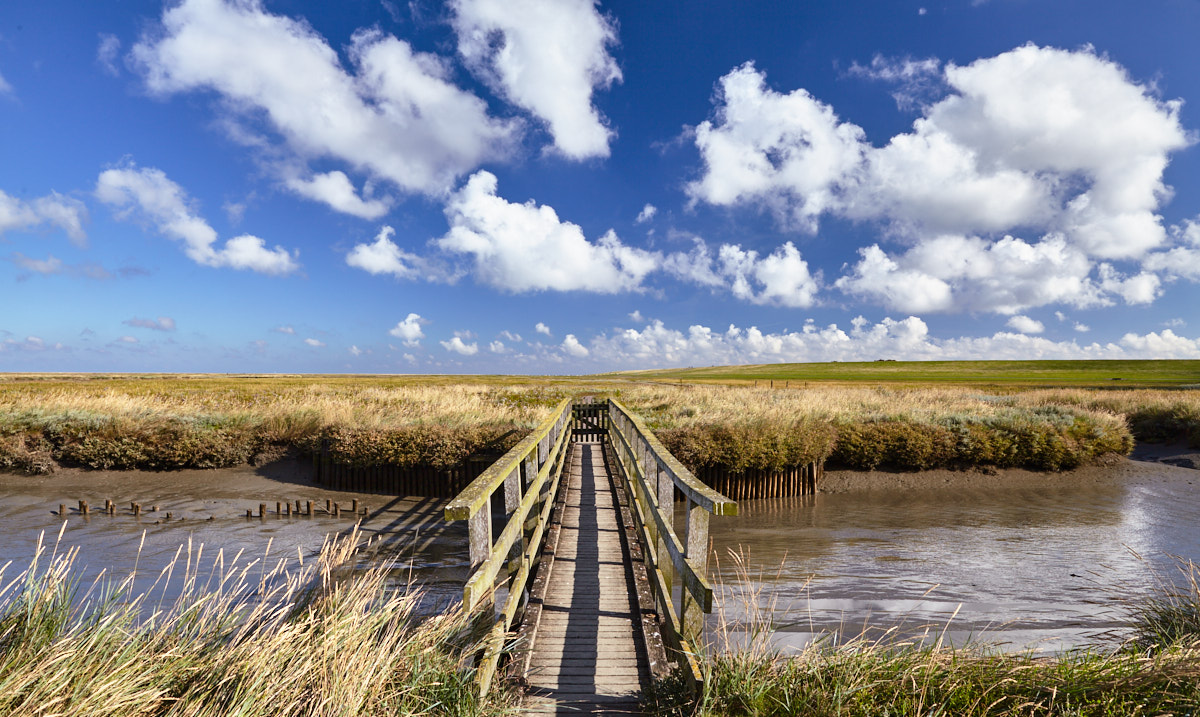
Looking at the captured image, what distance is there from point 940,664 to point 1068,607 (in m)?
6.65

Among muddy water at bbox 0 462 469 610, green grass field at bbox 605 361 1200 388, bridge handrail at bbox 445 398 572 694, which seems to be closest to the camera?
bridge handrail at bbox 445 398 572 694

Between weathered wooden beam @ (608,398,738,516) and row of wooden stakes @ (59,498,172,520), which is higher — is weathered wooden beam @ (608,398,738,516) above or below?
above

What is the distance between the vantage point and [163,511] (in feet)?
44.9

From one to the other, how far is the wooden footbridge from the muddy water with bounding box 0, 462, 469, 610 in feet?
8.47

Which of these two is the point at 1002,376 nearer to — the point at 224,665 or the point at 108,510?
the point at 108,510

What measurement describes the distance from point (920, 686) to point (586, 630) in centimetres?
252

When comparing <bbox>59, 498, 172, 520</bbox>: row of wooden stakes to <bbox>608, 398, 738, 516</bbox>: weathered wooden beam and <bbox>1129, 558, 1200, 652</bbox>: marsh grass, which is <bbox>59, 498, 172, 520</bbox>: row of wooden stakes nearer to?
<bbox>608, 398, 738, 516</bbox>: weathered wooden beam

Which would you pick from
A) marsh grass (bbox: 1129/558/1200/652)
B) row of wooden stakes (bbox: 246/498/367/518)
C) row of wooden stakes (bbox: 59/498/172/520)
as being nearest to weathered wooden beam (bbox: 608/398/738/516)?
marsh grass (bbox: 1129/558/1200/652)

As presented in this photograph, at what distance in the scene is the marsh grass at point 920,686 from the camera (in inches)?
127

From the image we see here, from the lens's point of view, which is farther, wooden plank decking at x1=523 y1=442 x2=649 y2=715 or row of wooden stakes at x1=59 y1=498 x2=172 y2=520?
row of wooden stakes at x1=59 y1=498 x2=172 y2=520

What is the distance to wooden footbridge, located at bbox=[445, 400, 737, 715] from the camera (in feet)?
12.0

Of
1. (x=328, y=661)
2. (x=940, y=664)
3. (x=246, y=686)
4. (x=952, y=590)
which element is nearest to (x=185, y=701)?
(x=246, y=686)

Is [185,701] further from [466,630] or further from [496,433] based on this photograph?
[496,433]

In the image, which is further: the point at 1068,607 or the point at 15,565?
the point at 15,565
